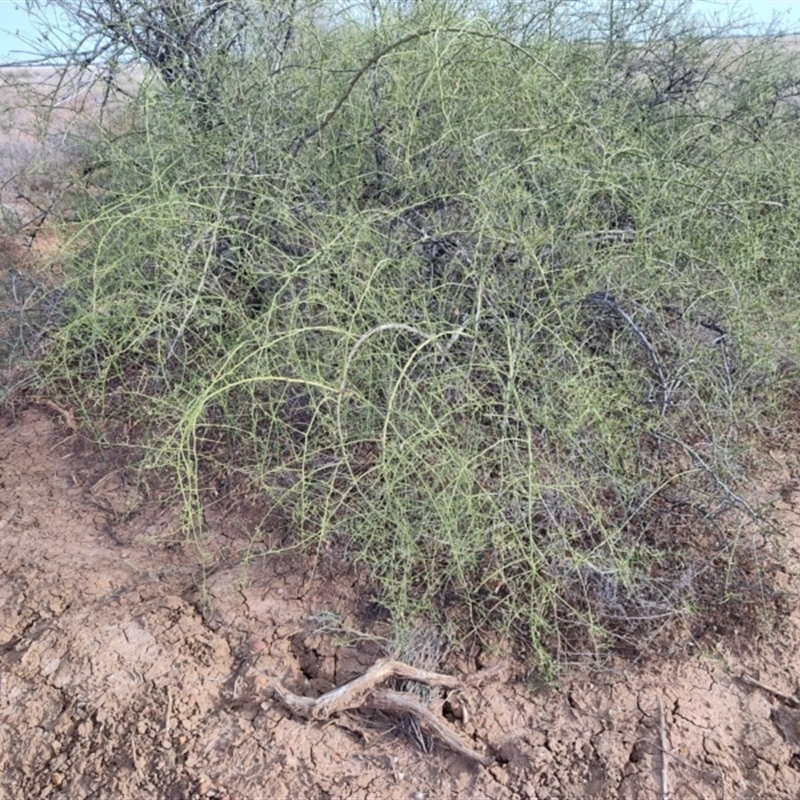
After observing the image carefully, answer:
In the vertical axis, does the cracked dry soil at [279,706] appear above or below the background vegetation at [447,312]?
below

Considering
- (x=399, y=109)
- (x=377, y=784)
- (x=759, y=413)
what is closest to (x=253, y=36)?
(x=399, y=109)

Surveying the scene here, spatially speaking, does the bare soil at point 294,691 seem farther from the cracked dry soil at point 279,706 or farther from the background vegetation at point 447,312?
the background vegetation at point 447,312

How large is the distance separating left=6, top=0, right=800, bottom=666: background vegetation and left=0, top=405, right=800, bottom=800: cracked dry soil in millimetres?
139

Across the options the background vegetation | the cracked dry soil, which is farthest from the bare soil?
the background vegetation

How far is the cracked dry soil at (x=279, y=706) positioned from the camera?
175 cm

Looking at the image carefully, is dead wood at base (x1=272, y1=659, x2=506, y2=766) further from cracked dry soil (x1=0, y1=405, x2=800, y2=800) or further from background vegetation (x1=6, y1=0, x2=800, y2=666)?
background vegetation (x1=6, y1=0, x2=800, y2=666)

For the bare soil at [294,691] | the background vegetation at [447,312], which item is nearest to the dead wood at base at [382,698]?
the bare soil at [294,691]

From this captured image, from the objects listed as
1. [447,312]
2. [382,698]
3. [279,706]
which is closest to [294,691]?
[279,706]

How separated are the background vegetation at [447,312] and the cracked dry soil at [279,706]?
0.14 meters

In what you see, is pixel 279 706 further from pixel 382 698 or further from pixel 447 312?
pixel 447 312

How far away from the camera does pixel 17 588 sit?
234 centimetres

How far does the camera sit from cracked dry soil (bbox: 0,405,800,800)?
1.75 meters

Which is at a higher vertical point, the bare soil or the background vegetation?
the background vegetation

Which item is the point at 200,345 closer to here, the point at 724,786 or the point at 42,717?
the point at 42,717
